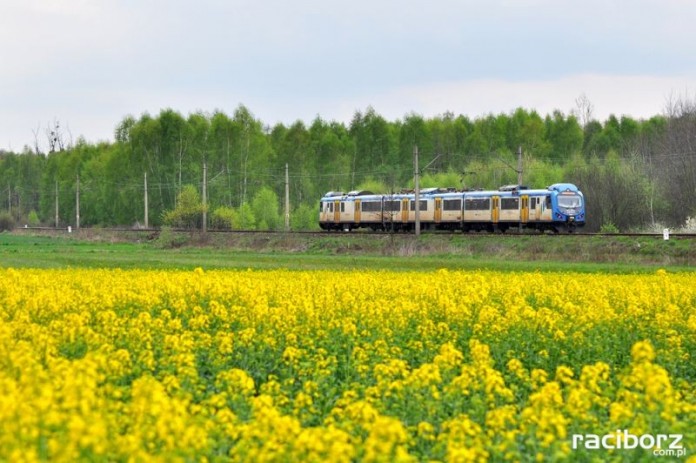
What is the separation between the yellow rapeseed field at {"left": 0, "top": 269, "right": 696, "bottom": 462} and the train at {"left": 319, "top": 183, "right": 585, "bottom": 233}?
26.5m

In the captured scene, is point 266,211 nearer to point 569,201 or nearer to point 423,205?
point 423,205

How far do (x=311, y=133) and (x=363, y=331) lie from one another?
3606 inches

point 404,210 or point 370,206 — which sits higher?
point 370,206

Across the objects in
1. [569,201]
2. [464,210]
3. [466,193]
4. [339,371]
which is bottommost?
[339,371]

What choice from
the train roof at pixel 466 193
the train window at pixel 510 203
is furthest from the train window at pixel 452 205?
the train window at pixel 510 203

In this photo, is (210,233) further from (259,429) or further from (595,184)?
(259,429)

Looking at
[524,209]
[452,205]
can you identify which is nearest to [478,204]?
[452,205]

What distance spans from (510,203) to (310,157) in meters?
51.6

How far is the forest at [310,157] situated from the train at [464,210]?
57.5 ft

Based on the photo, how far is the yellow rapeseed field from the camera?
7715 millimetres

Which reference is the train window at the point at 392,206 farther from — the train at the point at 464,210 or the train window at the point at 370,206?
the train window at the point at 370,206

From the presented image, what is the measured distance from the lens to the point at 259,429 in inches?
317

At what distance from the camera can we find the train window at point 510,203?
50969mm

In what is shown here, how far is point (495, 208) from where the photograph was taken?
5238 cm
